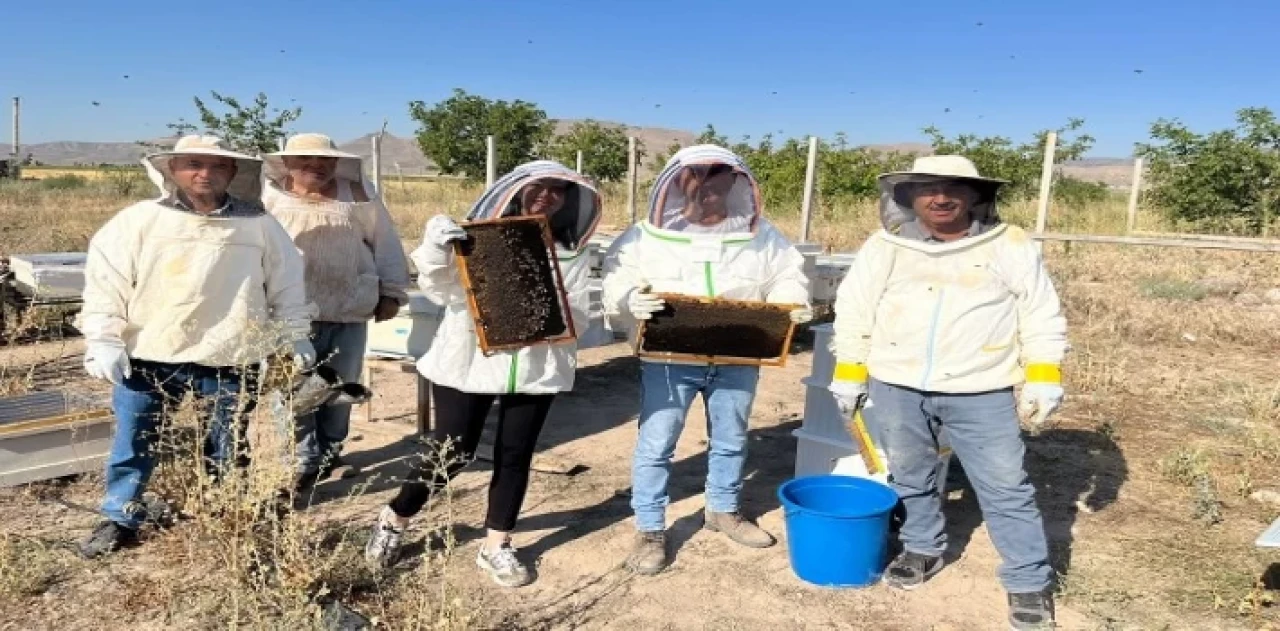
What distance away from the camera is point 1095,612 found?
354 cm

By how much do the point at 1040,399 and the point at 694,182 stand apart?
62.1 inches

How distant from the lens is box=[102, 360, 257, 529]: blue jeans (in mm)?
3467

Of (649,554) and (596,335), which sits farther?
(596,335)

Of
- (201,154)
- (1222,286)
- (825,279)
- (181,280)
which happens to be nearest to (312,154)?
(201,154)

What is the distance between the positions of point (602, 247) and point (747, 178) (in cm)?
431

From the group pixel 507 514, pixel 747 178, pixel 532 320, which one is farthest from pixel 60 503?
pixel 747 178

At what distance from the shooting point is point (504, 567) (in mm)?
3613

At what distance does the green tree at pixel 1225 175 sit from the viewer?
15906 mm

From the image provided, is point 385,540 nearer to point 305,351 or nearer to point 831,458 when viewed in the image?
point 305,351

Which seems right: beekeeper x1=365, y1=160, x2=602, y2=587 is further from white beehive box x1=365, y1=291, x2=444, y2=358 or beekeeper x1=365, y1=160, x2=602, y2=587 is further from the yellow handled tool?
white beehive box x1=365, y1=291, x2=444, y2=358

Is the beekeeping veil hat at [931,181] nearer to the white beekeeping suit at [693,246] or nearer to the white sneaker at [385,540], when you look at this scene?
the white beekeeping suit at [693,246]

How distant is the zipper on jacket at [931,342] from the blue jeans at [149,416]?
8.59 ft

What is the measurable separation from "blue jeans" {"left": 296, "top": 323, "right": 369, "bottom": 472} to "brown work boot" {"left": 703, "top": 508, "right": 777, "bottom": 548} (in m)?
1.93

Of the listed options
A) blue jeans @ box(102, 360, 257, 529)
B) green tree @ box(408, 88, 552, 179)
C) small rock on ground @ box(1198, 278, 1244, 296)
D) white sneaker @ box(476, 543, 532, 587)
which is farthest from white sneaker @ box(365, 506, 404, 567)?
green tree @ box(408, 88, 552, 179)
